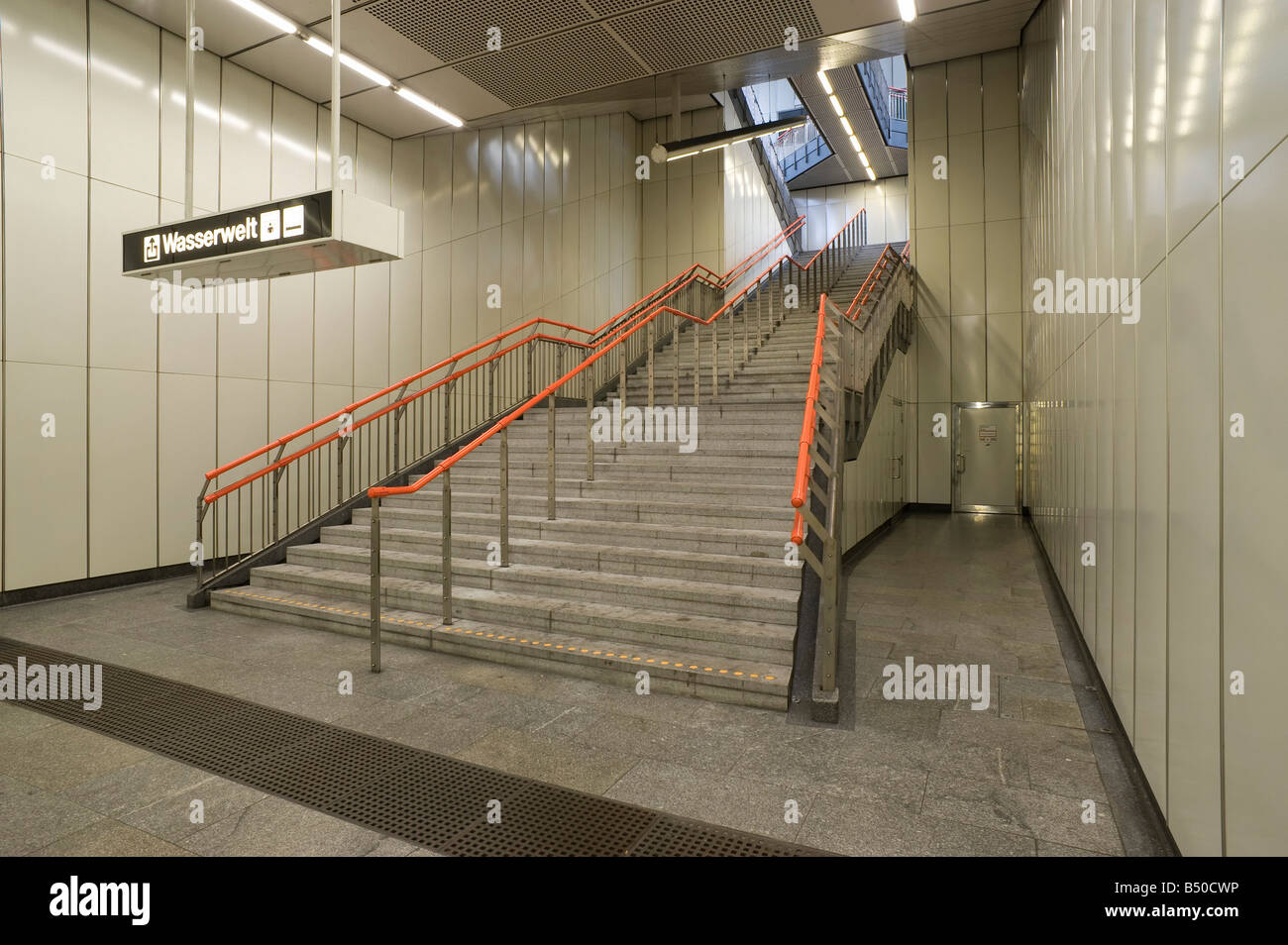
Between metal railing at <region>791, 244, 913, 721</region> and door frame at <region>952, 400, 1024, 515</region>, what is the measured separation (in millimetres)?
1616

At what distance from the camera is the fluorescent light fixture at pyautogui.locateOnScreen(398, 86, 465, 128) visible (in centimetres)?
861

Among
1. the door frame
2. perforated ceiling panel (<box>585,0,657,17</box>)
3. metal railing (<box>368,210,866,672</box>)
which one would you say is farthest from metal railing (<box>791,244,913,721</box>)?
perforated ceiling panel (<box>585,0,657,17</box>)

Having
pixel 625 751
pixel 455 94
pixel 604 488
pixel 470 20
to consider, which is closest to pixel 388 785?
pixel 625 751

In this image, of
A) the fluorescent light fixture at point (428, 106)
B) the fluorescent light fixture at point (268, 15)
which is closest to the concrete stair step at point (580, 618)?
the fluorescent light fixture at point (268, 15)

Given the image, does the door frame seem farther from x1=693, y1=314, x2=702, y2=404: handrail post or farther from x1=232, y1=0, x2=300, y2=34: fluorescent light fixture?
x1=232, y1=0, x2=300, y2=34: fluorescent light fixture

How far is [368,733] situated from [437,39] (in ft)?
23.5

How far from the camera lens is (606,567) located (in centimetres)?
529

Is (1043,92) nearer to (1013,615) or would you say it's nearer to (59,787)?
(1013,615)

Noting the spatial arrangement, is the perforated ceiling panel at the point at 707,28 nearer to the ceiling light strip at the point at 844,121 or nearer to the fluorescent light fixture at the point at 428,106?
the ceiling light strip at the point at 844,121

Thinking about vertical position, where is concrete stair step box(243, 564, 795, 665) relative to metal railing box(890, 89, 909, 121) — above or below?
below

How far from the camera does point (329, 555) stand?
637 cm

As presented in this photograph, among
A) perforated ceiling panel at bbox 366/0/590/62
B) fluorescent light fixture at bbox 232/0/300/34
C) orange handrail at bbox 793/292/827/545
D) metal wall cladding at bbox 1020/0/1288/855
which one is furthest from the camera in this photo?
perforated ceiling panel at bbox 366/0/590/62

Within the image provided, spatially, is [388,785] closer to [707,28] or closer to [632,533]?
[632,533]

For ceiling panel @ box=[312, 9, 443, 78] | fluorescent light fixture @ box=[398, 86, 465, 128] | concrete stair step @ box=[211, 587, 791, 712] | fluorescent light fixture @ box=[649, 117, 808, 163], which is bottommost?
concrete stair step @ box=[211, 587, 791, 712]
